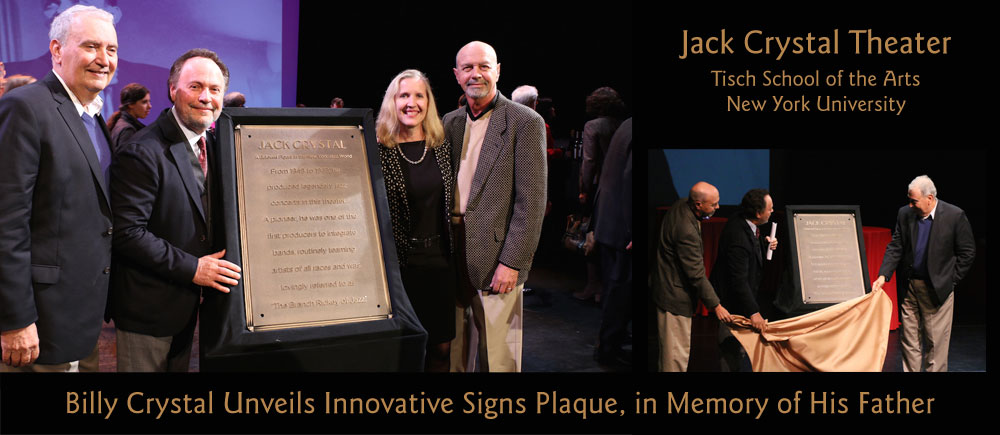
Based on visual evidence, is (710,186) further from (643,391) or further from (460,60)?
(460,60)

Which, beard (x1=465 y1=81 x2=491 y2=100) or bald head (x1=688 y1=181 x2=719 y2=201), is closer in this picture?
beard (x1=465 y1=81 x2=491 y2=100)

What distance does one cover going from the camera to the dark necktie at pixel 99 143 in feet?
6.59

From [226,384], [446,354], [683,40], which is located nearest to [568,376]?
[446,354]

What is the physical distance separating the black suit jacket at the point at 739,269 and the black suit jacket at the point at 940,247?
1.03m

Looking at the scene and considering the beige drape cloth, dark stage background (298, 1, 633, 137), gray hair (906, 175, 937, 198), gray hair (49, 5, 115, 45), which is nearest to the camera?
gray hair (49, 5, 115, 45)

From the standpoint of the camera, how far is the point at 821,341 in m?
3.18

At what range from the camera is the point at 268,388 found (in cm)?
210

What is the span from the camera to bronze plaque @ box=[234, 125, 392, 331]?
205 cm

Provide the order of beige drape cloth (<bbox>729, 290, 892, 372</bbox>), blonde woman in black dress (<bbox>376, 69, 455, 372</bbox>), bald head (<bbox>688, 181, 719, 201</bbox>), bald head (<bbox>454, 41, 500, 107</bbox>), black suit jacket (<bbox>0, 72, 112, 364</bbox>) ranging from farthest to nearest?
beige drape cloth (<bbox>729, 290, 892, 372</bbox>), bald head (<bbox>688, 181, 719, 201</bbox>), bald head (<bbox>454, 41, 500, 107</bbox>), blonde woman in black dress (<bbox>376, 69, 455, 372</bbox>), black suit jacket (<bbox>0, 72, 112, 364</bbox>)

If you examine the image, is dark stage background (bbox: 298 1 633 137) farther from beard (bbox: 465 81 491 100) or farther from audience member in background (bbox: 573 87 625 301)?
beard (bbox: 465 81 491 100)

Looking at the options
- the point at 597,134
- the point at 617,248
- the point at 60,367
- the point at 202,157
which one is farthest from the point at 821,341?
the point at 60,367

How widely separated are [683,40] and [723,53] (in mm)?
156

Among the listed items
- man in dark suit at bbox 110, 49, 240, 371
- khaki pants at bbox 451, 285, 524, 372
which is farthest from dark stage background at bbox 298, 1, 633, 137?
man in dark suit at bbox 110, 49, 240, 371

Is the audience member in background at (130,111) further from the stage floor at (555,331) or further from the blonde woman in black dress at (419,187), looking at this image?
the blonde woman in black dress at (419,187)
